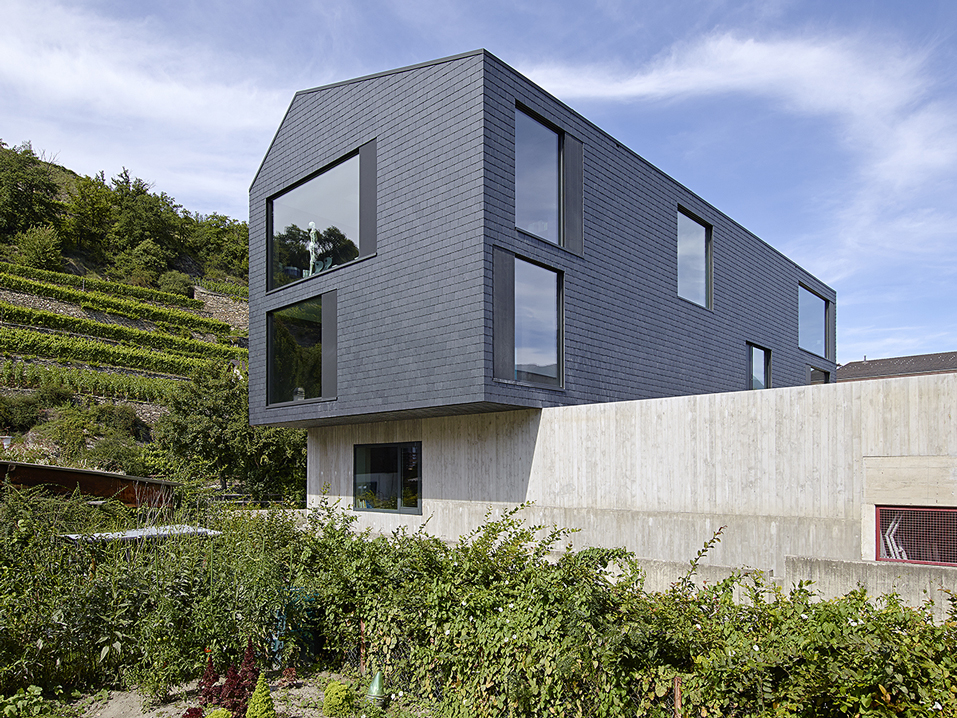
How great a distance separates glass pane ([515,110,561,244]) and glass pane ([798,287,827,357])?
11182mm

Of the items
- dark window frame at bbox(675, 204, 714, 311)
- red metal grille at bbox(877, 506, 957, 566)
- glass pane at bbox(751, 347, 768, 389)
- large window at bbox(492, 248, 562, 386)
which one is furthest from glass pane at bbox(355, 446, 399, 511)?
glass pane at bbox(751, 347, 768, 389)

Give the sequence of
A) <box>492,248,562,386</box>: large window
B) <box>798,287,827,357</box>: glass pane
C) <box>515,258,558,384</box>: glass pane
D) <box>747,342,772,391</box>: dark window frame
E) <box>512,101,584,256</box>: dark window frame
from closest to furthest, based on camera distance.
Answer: <box>492,248,562,386</box>: large window
<box>515,258,558,384</box>: glass pane
<box>512,101,584,256</box>: dark window frame
<box>747,342,772,391</box>: dark window frame
<box>798,287,827,357</box>: glass pane

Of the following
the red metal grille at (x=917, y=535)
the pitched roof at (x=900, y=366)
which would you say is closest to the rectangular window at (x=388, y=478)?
the red metal grille at (x=917, y=535)

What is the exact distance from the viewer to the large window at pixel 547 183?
11094 millimetres

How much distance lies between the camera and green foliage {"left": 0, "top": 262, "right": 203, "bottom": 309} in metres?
30.6

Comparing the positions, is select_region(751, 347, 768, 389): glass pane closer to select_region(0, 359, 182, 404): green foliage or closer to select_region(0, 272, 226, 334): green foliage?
select_region(0, 359, 182, 404): green foliage

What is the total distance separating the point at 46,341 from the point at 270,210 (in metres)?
17.5

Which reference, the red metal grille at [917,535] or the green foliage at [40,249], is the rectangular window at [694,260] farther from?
the green foliage at [40,249]

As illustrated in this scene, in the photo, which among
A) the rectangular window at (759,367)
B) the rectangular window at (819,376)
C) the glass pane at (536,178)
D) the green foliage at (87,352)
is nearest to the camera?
the glass pane at (536,178)

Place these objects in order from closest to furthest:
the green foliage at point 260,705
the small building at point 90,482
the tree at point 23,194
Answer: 1. the green foliage at point 260,705
2. the small building at point 90,482
3. the tree at point 23,194

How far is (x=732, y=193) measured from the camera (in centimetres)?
1672

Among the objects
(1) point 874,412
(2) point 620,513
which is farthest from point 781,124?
(2) point 620,513

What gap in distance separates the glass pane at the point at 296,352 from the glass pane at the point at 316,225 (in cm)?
68

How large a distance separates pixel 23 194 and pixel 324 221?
105ft
